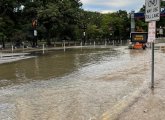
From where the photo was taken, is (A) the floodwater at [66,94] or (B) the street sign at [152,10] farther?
(B) the street sign at [152,10]

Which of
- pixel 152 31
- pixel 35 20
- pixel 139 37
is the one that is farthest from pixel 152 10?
pixel 35 20

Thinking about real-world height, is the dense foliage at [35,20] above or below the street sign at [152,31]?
above

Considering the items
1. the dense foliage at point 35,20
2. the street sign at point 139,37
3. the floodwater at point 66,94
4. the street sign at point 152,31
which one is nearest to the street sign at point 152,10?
the street sign at point 152,31

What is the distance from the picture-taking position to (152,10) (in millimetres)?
13031

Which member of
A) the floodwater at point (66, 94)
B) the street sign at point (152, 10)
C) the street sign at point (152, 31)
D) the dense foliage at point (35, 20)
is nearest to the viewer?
the floodwater at point (66, 94)

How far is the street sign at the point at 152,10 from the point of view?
12.7 meters

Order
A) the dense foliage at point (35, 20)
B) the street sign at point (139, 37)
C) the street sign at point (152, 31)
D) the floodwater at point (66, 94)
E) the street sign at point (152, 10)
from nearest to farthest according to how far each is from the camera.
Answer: the floodwater at point (66, 94)
the street sign at point (152, 10)
the street sign at point (152, 31)
the street sign at point (139, 37)
the dense foliage at point (35, 20)

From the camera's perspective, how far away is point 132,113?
932 centimetres

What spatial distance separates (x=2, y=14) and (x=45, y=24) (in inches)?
330

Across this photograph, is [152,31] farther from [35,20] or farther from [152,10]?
[35,20]

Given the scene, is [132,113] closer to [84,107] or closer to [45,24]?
[84,107]

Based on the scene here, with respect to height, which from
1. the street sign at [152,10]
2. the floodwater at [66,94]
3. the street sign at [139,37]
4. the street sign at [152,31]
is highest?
the street sign at [152,10]

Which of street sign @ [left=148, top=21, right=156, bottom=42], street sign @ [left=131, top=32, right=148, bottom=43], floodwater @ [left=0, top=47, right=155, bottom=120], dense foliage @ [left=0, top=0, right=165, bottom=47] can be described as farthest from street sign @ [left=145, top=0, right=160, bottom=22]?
dense foliage @ [left=0, top=0, right=165, bottom=47]

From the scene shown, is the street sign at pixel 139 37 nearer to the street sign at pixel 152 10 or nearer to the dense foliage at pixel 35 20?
the dense foliage at pixel 35 20
